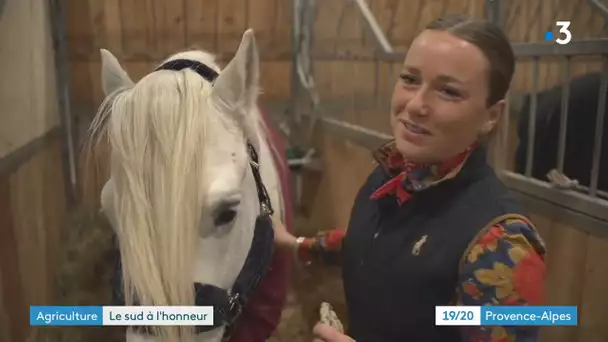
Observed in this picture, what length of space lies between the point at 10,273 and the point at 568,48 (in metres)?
0.77

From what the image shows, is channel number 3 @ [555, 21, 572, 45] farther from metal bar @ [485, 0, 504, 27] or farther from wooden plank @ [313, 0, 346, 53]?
wooden plank @ [313, 0, 346, 53]

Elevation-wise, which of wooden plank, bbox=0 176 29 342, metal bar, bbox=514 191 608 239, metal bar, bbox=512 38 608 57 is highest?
metal bar, bbox=512 38 608 57

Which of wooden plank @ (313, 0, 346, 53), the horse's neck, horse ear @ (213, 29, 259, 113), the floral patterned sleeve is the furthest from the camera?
wooden plank @ (313, 0, 346, 53)

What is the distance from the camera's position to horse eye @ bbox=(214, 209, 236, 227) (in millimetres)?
500

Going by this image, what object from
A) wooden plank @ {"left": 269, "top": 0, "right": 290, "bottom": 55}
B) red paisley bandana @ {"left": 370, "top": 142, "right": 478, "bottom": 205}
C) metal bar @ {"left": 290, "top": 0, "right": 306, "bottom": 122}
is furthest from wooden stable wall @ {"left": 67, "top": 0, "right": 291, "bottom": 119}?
red paisley bandana @ {"left": 370, "top": 142, "right": 478, "bottom": 205}

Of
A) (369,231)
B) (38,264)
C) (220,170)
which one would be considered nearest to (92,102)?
(38,264)

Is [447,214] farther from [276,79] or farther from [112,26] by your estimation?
[276,79]

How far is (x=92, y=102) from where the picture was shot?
0.75 meters

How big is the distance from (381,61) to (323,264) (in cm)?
56

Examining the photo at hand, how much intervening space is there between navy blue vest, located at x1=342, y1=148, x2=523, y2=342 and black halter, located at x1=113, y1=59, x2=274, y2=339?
4.5 inches

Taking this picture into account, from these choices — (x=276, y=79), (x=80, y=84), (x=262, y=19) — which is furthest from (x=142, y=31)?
(x=276, y=79)

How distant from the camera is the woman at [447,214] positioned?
43 cm

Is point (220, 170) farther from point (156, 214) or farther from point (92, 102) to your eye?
point (92, 102)

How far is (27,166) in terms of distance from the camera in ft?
2.47
